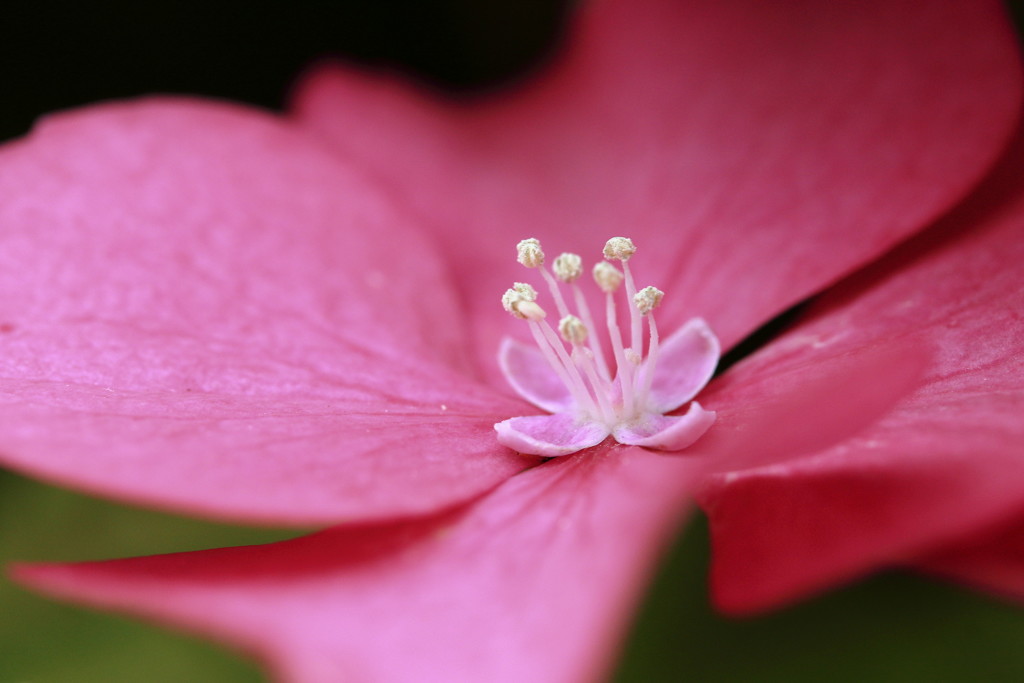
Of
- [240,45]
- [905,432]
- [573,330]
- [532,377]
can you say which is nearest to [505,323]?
[532,377]

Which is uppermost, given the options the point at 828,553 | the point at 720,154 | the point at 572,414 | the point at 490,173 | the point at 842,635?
the point at 490,173

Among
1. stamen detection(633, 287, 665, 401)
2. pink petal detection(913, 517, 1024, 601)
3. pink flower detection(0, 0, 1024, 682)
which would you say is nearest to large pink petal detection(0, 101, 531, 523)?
pink flower detection(0, 0, 1024, 682)

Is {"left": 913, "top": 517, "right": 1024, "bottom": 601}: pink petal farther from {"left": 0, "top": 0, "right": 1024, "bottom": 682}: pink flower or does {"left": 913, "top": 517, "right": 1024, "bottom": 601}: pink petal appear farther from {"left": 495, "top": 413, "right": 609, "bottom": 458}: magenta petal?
{"left": 495, "top": 413, "right": 609, "bottom": 458}: magenta petal

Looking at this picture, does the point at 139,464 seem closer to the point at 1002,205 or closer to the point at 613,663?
the point at 613,663

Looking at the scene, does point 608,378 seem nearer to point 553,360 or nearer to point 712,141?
point 553,360

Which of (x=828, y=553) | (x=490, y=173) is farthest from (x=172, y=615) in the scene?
(x=490, y=173)

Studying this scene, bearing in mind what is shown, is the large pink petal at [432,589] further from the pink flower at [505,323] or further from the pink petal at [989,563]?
the pink petal at [989,563]
